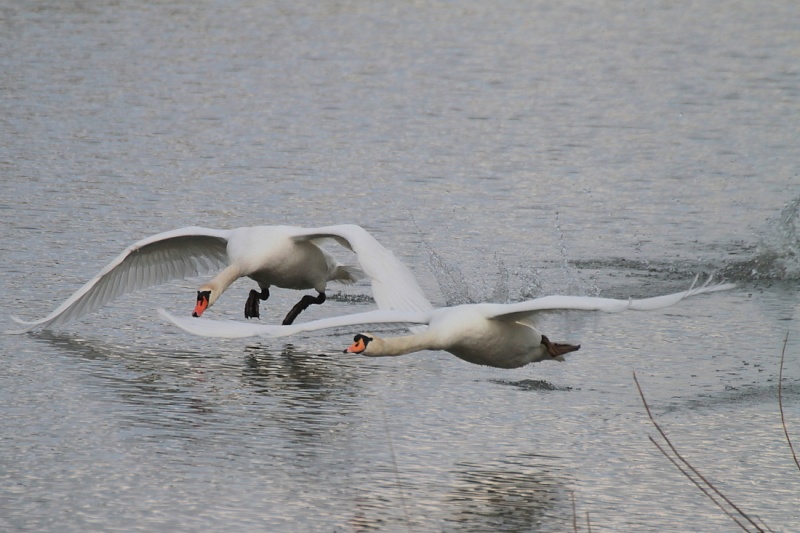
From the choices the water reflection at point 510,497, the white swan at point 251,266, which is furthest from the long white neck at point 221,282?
the water reflection at point 510,497

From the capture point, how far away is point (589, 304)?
7020 mm

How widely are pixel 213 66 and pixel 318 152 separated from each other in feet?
16.7

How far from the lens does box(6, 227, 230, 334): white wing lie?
30.8ft

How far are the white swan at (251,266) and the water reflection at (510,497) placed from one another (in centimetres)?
203

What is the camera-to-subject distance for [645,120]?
1666cm

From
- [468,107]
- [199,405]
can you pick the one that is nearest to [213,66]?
[468,107]

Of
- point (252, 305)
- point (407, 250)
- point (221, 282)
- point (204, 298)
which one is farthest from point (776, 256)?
point (204, 298)

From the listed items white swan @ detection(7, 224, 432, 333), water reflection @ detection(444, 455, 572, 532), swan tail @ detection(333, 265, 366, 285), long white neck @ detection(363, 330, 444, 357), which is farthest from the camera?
swan tail @ detection(333, 265, 366, 285)

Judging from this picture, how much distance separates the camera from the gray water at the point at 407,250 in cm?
666

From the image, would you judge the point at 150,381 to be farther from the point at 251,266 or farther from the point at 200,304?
the point at 251,266

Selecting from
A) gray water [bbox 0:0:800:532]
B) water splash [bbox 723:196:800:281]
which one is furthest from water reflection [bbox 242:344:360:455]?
water splash [bbox 723:196:800:281]

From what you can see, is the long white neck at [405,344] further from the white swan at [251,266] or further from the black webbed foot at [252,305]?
the black webbed foot at [252,305]

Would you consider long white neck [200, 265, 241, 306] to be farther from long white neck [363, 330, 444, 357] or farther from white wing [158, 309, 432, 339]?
long white neck [363, 330, 444, 357]

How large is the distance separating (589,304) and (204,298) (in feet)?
9.57
